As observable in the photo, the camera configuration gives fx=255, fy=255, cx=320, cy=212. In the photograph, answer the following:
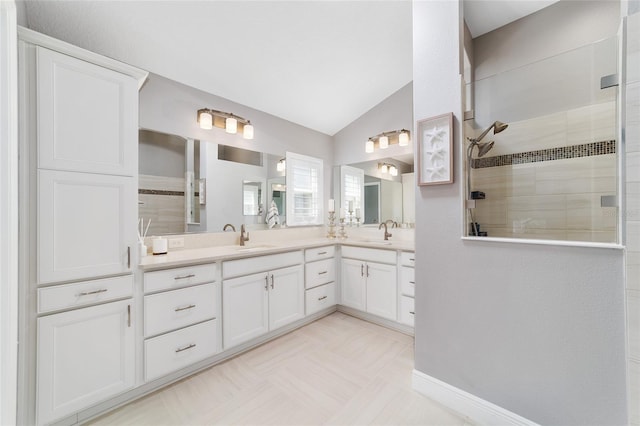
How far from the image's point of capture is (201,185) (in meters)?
2.47

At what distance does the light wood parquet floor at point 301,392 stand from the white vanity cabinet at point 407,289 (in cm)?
24

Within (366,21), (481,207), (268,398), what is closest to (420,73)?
(366,21)

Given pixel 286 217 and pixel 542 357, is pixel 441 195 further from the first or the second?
pixel 286 217

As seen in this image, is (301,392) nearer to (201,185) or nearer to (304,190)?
(201,185)

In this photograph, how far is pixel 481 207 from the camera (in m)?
1.61

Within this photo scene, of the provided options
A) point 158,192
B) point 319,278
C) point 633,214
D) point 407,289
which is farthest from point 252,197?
point 633,214

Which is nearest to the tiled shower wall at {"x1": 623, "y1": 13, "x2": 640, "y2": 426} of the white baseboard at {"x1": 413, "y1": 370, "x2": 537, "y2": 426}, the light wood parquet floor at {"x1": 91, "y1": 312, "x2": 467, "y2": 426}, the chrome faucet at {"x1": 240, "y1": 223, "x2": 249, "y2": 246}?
the white baseboard at {"x1": 413, "y1": 370, "x2": 537, "y2": 426}

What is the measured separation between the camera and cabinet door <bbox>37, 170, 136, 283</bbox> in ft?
4.36

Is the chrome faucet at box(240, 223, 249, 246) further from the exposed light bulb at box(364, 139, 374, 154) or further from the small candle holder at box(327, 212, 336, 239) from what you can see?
the exposed light bulb at box(364, 139, 374, 154)

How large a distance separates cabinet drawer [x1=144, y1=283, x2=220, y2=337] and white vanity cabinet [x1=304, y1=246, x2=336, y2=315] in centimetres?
99

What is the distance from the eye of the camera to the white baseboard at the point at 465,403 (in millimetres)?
1362

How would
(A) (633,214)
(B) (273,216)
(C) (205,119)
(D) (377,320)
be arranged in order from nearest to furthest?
(A) (633,214), (C) (205,119), (D) (377,320), (B) (273,216)

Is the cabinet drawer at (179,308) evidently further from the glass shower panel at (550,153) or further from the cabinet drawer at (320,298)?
the glass shower panel at (550,153)

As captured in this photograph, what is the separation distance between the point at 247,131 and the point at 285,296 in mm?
1765
